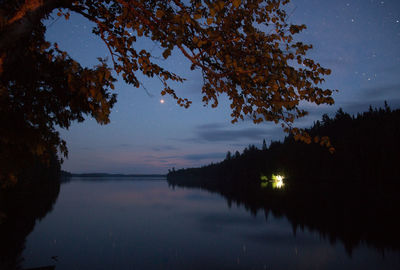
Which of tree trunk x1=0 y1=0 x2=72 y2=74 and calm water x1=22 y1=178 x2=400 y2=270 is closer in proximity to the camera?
tree trunk x1=0 y1=0 x2=72 y2=74

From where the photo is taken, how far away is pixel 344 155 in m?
83.2

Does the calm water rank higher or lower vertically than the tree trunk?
lower

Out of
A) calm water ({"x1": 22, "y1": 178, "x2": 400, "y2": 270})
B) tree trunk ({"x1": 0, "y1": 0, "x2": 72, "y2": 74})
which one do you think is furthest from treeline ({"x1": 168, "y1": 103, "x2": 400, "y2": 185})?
tree trunk ({"x1": 0, "y1": 0, "x2": 72, "y2": 74})

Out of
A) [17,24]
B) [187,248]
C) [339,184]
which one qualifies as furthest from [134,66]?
[339,184]

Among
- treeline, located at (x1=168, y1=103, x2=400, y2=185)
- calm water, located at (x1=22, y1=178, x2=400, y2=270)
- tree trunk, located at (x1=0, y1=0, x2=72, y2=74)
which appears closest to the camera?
tree trunk, located at (x1=0, y1=0, x2=72, y2=74)

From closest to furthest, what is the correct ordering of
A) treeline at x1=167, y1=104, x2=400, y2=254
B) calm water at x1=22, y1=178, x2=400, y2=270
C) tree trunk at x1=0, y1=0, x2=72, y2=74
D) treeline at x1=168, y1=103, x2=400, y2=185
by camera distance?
tree trunk at x1=0, y1=0, x2=72, y2=74 → calm water at x1=22, y1=178, x2=400, y2=270 → treeline at x1=167, y1=104, x2=400, y2=254 → treeline at x1=168, y1=103, x2=400, y2=185

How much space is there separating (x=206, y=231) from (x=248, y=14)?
25.9 metres

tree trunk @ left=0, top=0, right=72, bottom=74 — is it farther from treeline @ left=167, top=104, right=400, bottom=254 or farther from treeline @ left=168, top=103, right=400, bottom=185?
treeline @ left=168, top=103, right=400, bottom=185

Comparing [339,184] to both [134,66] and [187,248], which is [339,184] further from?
[134,66]

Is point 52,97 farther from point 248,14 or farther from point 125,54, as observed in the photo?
point 248,14

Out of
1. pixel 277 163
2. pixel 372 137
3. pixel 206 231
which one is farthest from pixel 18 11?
pixel 277 163

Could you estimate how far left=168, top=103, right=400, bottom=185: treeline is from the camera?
214ft

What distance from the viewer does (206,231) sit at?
91.3 ft

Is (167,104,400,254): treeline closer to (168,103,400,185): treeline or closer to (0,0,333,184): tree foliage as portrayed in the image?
(168,103,400,185): treeline
